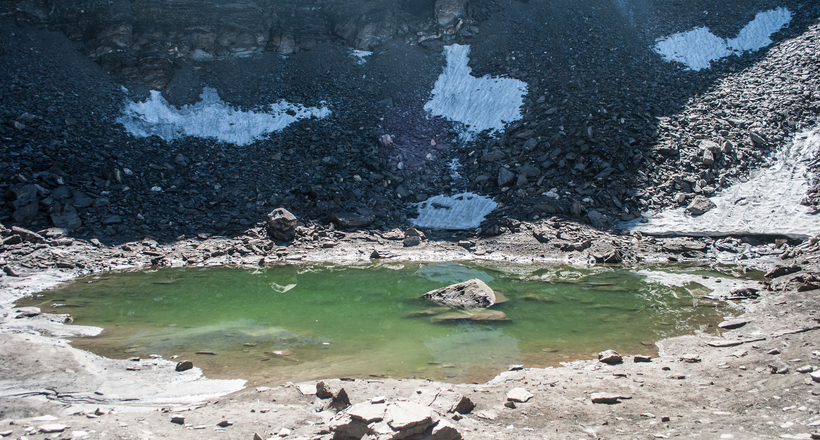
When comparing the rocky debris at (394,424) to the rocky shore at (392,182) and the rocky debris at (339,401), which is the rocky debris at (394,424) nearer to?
the rocky shore at (392,182)

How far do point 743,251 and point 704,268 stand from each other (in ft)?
7.43

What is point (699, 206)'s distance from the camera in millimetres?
16984

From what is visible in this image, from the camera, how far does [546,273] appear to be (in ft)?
44.7

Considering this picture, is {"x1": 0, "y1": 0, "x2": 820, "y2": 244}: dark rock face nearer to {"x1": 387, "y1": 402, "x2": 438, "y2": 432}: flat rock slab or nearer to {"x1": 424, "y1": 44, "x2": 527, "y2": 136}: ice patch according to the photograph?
{"x1": 424, "y1": 44, "x2": 527, "y2": 136}: ice patch

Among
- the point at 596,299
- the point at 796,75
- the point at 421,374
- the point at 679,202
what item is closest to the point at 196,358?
the point at 421,374

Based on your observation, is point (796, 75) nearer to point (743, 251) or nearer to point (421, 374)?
point (743, 251)

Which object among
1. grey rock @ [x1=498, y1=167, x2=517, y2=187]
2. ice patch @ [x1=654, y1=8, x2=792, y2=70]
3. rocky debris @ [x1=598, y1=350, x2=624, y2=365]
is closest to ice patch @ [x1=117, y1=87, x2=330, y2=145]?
grey rock @ [x1=498, y1=167, x2=517, y2=187]

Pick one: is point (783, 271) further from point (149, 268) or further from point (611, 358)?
point (149, 268)

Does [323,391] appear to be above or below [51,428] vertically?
below

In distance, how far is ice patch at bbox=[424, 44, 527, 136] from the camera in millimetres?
24016

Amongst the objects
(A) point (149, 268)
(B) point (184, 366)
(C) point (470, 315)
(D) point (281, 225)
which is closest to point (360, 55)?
(D) point (281, 225)

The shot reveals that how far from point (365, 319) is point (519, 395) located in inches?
185

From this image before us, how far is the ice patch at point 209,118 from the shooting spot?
2273 centimetres

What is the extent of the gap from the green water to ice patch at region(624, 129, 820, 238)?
4070 millimetres
